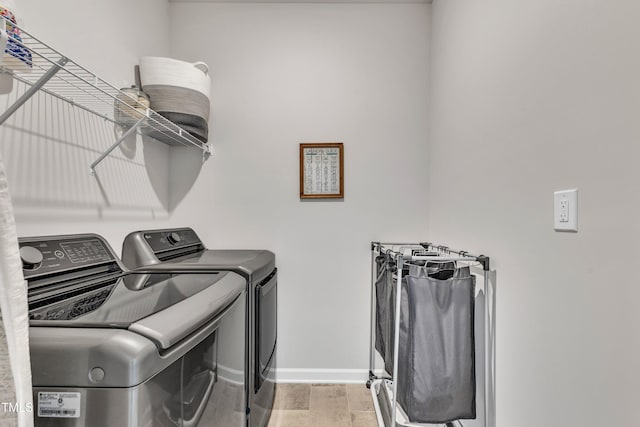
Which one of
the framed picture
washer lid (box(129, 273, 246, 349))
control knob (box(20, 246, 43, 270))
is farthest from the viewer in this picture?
the framed picture

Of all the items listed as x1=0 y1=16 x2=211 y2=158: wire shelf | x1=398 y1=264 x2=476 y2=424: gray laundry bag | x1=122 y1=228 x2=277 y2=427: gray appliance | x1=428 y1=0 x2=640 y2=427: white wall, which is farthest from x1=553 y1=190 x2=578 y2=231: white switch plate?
x1=0 y1=16 x2=211 y2=158: wire shelf

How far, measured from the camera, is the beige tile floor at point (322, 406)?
69.0 inches

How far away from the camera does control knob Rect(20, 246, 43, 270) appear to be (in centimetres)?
96

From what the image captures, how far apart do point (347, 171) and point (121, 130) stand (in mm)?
1287

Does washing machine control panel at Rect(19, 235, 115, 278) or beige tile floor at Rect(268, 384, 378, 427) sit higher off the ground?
washing machine control panel at Rect(19, 235, 115, 278)

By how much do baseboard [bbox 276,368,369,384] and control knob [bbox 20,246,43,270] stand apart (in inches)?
61.6

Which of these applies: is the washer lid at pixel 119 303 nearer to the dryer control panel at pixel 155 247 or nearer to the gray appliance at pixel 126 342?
the gray appliance at pixel 126 342

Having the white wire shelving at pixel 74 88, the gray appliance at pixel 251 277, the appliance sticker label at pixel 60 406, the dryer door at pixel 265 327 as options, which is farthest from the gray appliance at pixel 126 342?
the white wire shelving at pixel 74 88

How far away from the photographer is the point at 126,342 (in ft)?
2.03

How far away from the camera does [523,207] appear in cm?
109

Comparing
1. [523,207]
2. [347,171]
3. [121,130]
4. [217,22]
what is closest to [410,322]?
[523,207]

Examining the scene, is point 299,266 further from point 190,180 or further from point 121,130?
point 121,130

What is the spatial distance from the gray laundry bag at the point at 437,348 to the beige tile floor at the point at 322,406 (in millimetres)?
613

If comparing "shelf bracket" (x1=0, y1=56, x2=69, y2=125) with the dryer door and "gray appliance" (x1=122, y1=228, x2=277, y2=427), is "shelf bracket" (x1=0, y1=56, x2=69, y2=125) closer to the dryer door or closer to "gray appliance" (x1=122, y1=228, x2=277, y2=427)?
"gray appliance" (x1=122, y1=228, x2=277, y2=427)
